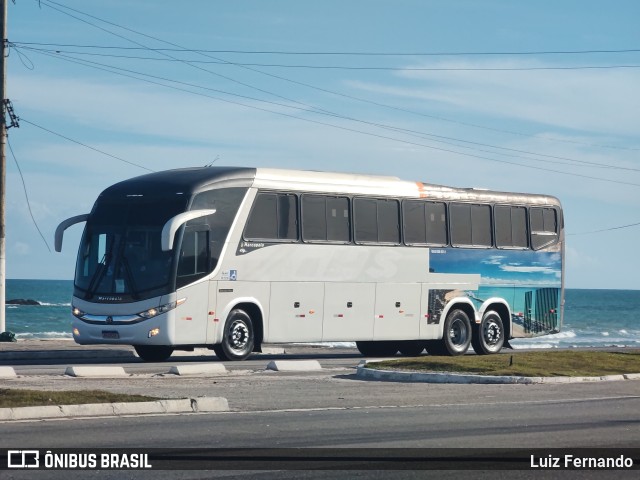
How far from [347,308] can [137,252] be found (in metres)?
6.04

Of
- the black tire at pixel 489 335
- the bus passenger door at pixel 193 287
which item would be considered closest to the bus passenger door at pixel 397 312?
the black tire at pixel 489 335

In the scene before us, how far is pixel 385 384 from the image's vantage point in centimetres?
2158

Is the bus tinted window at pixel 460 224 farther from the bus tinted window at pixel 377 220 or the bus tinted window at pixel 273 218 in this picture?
the bus tinted window at pixel 273 218

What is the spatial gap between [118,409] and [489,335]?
19.0 metres

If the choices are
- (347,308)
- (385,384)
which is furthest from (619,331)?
(385,384)

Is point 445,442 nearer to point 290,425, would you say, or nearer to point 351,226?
point 290,425

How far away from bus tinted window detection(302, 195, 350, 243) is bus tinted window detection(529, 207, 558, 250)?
22.6ft

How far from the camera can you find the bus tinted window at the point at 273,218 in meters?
27.5

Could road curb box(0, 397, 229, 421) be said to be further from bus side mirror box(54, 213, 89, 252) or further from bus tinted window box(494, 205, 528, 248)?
bus tinted window box(494, 205, 528, 248)

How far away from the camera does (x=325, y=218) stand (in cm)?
2920

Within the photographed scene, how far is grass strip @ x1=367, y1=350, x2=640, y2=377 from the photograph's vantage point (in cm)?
2336

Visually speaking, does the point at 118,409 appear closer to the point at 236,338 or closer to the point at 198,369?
the point at 198,369

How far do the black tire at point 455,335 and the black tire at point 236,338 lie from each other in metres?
6.31

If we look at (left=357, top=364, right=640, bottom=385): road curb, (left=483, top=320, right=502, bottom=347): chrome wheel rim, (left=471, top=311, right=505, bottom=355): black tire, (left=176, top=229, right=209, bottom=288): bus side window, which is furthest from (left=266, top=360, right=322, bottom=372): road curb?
(left=483, top=320, right=502, bottom=347): chrome wheel rim
